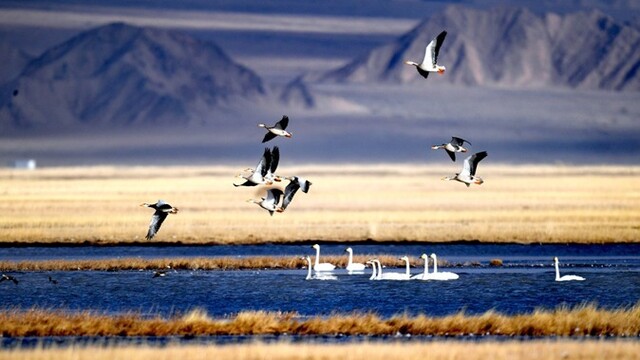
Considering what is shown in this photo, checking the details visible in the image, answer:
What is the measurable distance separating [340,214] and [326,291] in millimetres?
38992

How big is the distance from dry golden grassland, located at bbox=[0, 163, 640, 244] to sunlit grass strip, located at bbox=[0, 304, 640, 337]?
1094 inches

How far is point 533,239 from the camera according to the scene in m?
57.3

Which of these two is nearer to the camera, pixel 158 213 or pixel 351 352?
pixel 351 352

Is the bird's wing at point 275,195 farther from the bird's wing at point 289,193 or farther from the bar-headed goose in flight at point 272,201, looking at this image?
the bird's wing at point 289,193

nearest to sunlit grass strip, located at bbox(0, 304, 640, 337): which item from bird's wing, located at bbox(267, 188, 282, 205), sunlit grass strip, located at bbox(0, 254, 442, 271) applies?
bird's wing, located at bbox(267, 188, 282, 205)

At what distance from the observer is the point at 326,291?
38.0 metres

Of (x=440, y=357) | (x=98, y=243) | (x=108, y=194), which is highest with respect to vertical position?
(x=108, y=194)

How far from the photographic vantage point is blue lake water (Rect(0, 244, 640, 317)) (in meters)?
34.4

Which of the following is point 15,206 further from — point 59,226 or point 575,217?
point 575,217

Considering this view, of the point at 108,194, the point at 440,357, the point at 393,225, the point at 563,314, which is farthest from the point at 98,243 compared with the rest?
the point at 108,194

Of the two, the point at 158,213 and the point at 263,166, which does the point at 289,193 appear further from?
the point at 158,213

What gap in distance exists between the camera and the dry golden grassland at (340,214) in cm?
5881

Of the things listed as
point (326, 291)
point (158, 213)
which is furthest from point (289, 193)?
point (326, 291)

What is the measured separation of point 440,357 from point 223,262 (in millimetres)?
21508
